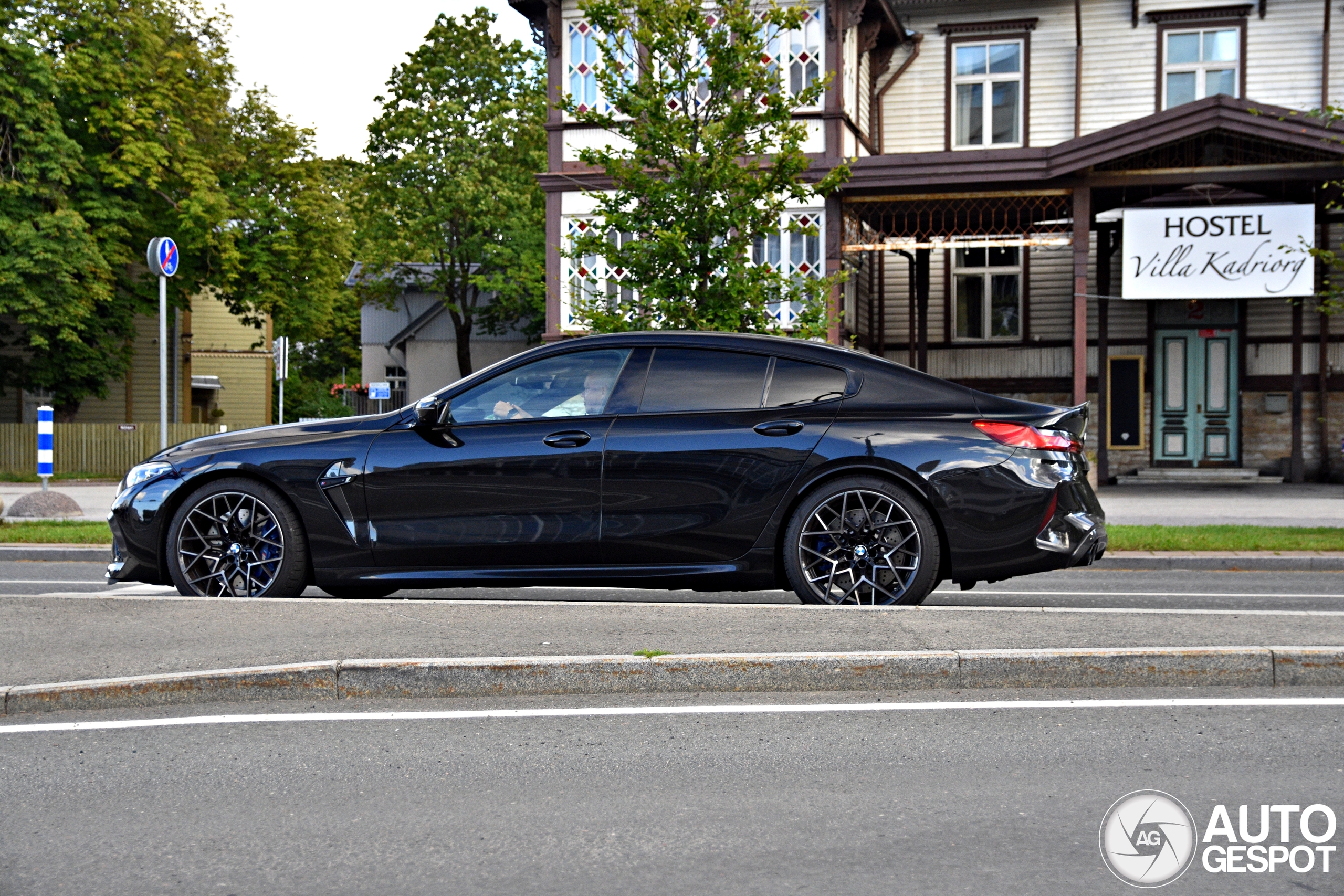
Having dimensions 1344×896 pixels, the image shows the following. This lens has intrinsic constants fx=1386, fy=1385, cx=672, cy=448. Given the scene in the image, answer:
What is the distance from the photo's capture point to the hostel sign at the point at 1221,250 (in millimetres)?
21109

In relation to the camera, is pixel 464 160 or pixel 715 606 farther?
pixel 464 160

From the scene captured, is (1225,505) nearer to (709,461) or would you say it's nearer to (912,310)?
(912,310)

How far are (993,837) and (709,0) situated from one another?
1996 cm

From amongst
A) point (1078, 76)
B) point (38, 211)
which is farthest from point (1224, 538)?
point (38, 211)

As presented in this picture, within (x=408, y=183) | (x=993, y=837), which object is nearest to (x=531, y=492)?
(x=993, y=837)

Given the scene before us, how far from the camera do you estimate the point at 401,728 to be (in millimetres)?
5168

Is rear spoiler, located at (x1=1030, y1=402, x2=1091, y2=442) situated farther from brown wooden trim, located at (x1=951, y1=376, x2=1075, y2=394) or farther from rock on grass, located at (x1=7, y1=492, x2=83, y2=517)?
brown wooden trim, located at (x1=951, y1=376, x2=1075, y2=394)

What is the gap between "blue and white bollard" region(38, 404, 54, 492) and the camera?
19.7 meters

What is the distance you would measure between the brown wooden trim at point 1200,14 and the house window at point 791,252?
27.1ft

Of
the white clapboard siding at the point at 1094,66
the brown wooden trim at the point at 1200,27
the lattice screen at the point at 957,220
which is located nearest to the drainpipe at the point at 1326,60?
the white clapboard siding at the point at 1094,66

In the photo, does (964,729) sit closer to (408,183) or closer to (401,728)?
(401,728)

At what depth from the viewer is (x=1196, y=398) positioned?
2530cm

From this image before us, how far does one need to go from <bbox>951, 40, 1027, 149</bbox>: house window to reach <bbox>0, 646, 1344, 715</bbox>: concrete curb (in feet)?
70.7

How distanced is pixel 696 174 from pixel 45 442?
1059 cm
